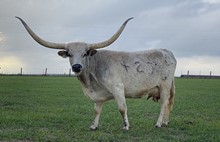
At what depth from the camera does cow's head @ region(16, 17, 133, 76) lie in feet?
33.7

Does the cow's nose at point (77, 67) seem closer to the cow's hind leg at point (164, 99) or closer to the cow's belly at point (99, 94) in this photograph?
the cow's belly at point (99, 94)

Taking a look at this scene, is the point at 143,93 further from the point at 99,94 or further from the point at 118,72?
the point at 99,94

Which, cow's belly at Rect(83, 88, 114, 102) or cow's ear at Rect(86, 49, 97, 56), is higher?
cow's ear at Rect(86, 49, 97, 56)

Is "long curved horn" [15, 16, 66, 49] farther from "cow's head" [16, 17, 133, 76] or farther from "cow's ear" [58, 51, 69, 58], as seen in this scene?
"cow's ear" [58, 51, 69, 58]

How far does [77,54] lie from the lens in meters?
10.4

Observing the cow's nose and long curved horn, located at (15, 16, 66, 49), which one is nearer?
the cow's nose

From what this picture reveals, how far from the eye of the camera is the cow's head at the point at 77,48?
10.3 m

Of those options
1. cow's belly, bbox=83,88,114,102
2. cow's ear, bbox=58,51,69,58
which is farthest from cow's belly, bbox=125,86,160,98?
cow's ear, bbox=58,51,69,58

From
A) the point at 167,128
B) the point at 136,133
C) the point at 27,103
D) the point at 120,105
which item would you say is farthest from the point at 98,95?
the point at 27,103

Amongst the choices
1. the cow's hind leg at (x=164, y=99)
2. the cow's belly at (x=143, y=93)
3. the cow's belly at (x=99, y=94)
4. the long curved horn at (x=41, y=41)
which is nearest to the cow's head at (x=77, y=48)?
the long curved horn at (x=41, y=41)

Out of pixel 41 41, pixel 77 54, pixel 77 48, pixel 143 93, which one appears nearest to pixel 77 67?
pixel 77 54

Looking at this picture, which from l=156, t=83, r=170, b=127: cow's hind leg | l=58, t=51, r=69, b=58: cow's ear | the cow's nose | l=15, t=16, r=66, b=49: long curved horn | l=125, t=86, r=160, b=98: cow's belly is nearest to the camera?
the cow's nose

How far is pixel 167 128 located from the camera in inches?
459

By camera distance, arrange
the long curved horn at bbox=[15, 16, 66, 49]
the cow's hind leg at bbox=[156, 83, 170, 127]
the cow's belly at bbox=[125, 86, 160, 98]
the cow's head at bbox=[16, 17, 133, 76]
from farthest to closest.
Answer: the cow's hind leg at bbox=[156, 83, 170, 127]
the cow's belly at bbox=[125, 86, 160, 98]
the long curved horn at bbox=[15, 16, 66, 49]
the cow's head at bbox=[16, 17, 133, 76]
